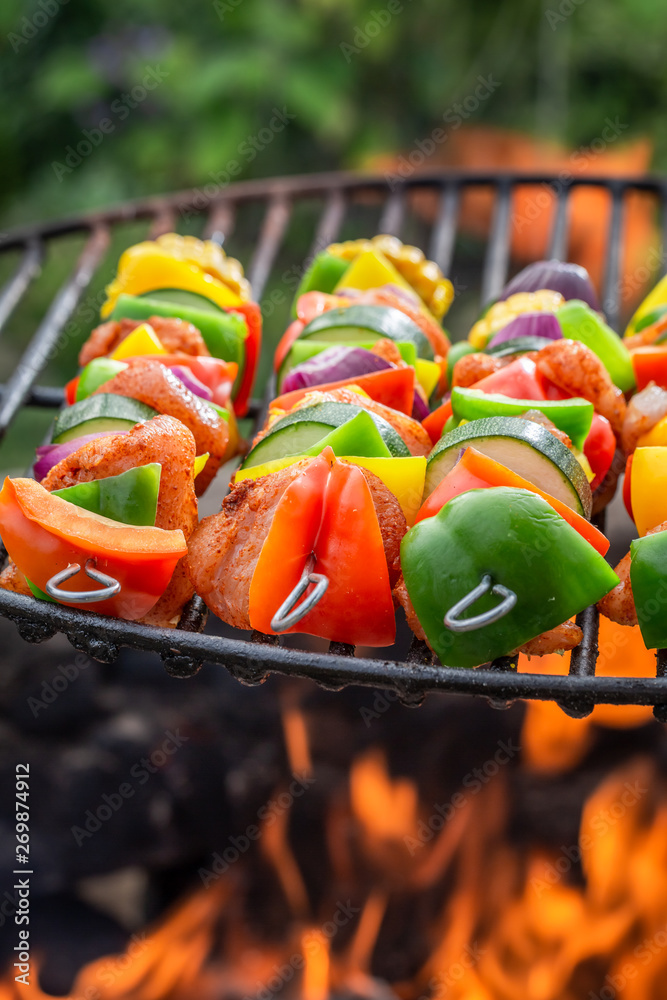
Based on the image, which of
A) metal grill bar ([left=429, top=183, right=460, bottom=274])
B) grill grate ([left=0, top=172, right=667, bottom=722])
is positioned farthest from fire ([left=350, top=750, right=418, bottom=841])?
metal grill bar ([left=429, top=183, right=460, bottom=274])

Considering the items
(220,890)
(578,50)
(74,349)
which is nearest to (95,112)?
(74,349)

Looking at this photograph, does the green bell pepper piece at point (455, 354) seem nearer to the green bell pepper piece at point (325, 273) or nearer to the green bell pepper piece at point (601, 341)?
the green bell pepper piece at point (601, 341)

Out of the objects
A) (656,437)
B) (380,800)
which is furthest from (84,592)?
(380,800)

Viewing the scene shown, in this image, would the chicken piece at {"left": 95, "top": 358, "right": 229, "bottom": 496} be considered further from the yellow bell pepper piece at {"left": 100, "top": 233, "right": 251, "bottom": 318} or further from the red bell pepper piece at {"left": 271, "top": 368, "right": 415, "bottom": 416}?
the yellow bell pepper piece at {"left": 100, "top": 233, "right": 251, "bottom": 318}

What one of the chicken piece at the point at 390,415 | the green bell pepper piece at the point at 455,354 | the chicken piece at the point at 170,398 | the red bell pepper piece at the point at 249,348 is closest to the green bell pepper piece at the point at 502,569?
the chicken piece at the point at 390,415

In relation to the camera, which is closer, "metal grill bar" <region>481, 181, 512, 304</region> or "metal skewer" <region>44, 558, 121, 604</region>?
"metal skewer" <region>44, 558, 121, 604</region>

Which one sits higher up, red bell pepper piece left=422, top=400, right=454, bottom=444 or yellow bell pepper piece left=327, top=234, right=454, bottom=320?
yellow bell pepper piece left=327, top=234, right=454, bottom=320

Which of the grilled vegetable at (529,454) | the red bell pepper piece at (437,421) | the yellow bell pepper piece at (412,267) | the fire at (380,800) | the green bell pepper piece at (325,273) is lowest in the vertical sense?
the fire at (380,800)
